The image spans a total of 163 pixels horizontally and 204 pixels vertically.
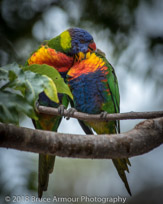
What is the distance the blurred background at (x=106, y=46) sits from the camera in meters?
2.43

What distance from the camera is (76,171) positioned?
9.23 ft

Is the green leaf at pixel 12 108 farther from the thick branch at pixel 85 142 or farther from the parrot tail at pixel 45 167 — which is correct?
the parrot tail at pixel 45 167

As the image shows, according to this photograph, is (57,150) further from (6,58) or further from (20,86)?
(6,58)

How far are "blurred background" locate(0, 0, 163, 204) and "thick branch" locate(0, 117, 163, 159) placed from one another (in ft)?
3.95

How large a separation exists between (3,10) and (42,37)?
1.57ft

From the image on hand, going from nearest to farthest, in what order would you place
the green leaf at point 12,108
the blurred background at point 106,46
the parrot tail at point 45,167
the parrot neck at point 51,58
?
1. the green leaf at point 12,108
2. the parrot tail at point 45,167
3. the parrot neck at point 51,58
4. the blurred background at point 106,46

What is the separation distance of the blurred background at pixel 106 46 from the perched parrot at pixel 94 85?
410mm

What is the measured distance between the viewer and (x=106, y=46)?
8.35 feet

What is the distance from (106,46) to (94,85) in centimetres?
70

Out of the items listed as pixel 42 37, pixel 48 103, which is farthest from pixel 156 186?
pixel 42 37

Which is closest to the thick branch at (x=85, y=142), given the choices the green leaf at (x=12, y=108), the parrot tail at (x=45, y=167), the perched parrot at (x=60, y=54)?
the green leaf at (x=12, y=108)

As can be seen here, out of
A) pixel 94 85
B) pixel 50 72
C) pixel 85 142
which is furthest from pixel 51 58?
pixel 85 142

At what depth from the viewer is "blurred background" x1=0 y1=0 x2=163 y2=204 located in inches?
95.8

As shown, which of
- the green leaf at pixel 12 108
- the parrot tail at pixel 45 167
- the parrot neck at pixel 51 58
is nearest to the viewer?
the green leaf at pixel 12 108
